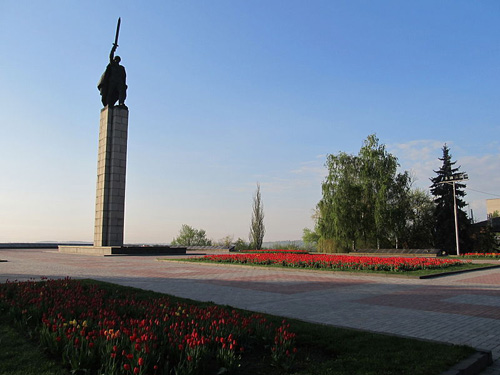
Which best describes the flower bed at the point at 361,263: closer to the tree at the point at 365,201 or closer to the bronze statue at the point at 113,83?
the tree at the point at 365,201

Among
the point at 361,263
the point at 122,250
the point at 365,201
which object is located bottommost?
the point at 361,263

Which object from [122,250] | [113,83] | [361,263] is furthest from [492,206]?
[113,83]

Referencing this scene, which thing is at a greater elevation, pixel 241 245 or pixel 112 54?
pixel 112 54

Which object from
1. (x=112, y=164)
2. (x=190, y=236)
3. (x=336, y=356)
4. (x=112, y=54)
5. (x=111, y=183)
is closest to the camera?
(x=336, y=356)

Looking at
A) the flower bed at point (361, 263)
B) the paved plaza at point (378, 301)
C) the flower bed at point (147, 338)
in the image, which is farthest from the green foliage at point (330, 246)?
the flower bed at point (147, 338)

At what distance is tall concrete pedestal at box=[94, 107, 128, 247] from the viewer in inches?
1276

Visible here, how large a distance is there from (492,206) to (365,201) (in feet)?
→ 184

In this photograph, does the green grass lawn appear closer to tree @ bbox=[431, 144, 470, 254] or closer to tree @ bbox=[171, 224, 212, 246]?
tree @ bbox=[431, 144, 470, 254]

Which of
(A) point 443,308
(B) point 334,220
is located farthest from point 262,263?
(B) point 334,220

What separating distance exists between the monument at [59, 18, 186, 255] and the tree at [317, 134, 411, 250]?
1512 centimetres

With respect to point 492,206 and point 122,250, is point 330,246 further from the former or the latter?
point 492,206

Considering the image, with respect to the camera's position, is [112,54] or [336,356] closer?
[336,356]

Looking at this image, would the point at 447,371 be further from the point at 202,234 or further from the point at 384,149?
the point at 202,234

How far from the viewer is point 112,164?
3306 centimetres
